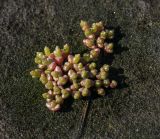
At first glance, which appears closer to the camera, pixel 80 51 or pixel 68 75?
pixel 68 75

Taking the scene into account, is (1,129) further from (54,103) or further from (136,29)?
(136,29)

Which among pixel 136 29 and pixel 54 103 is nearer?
pixel 54 103

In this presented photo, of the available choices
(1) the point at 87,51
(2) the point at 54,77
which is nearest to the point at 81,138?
(2) the point at 54,77
